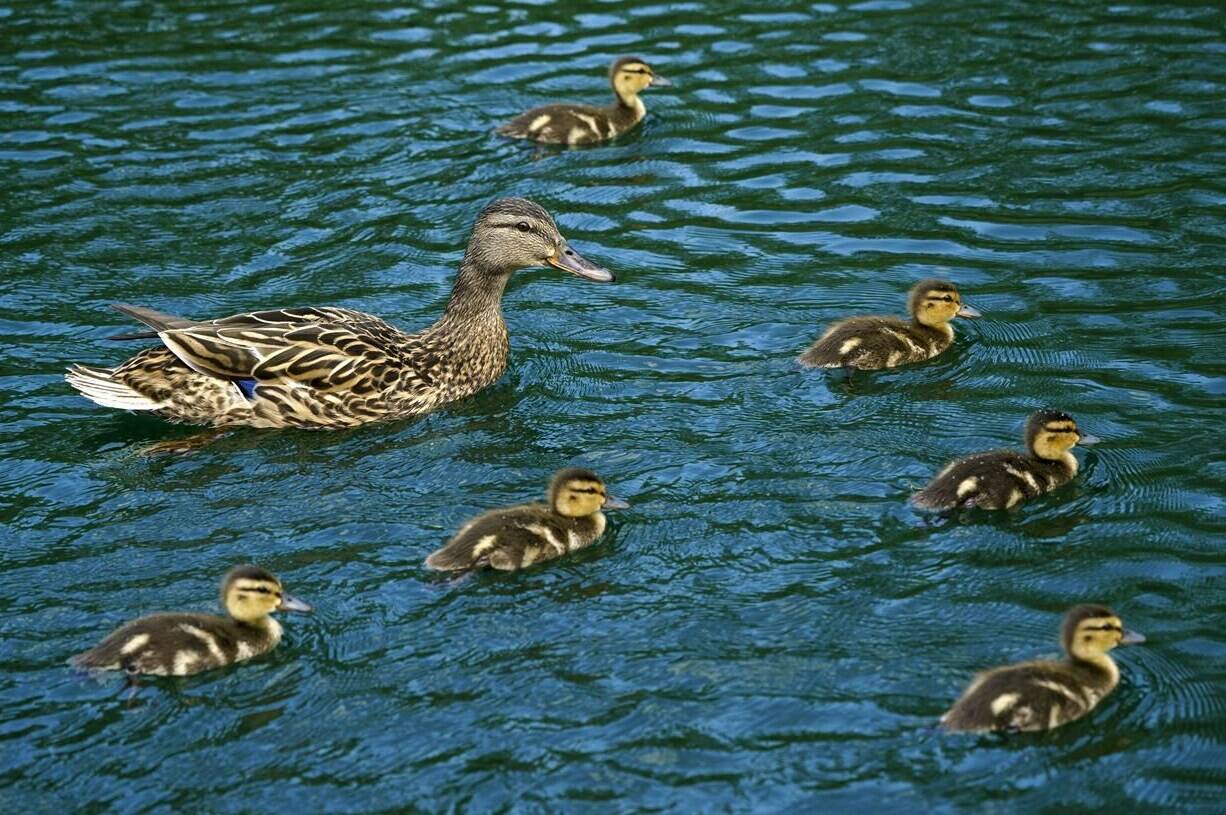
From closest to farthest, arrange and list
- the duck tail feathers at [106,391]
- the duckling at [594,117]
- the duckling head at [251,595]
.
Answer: the duckling head at [251,595], the duck tail feathers at [106,391], the duckling at [594,117]

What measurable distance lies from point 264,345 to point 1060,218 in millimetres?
4336

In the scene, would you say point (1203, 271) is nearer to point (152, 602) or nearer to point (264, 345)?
point (264, 345)

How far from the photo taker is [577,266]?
8.65 m

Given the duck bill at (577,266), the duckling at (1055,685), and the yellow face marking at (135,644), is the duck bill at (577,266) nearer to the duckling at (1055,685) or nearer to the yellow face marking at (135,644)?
the yellow face marking at (135,644)

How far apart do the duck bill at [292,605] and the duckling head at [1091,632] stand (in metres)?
2.54

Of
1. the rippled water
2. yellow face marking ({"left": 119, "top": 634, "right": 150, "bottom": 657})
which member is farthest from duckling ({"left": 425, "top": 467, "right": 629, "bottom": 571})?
yellow face marking ({"left": 119, "top": 634, "right": 150, "bottom": 657})

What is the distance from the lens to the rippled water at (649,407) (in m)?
5.54

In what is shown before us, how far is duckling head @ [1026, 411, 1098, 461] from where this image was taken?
6.98 m

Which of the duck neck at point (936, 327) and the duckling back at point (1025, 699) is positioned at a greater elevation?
the duck neck at point (936, 327)

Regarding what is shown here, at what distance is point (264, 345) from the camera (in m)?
7.94

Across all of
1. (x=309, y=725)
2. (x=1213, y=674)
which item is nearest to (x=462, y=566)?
(x=309, y=725)

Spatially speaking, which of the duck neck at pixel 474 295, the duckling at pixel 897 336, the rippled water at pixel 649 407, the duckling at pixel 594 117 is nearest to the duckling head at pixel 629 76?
the duckling at pixel 594 117

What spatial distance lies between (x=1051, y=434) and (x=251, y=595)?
312cm

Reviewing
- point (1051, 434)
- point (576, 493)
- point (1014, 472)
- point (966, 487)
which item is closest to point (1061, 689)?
point (966, 487)
